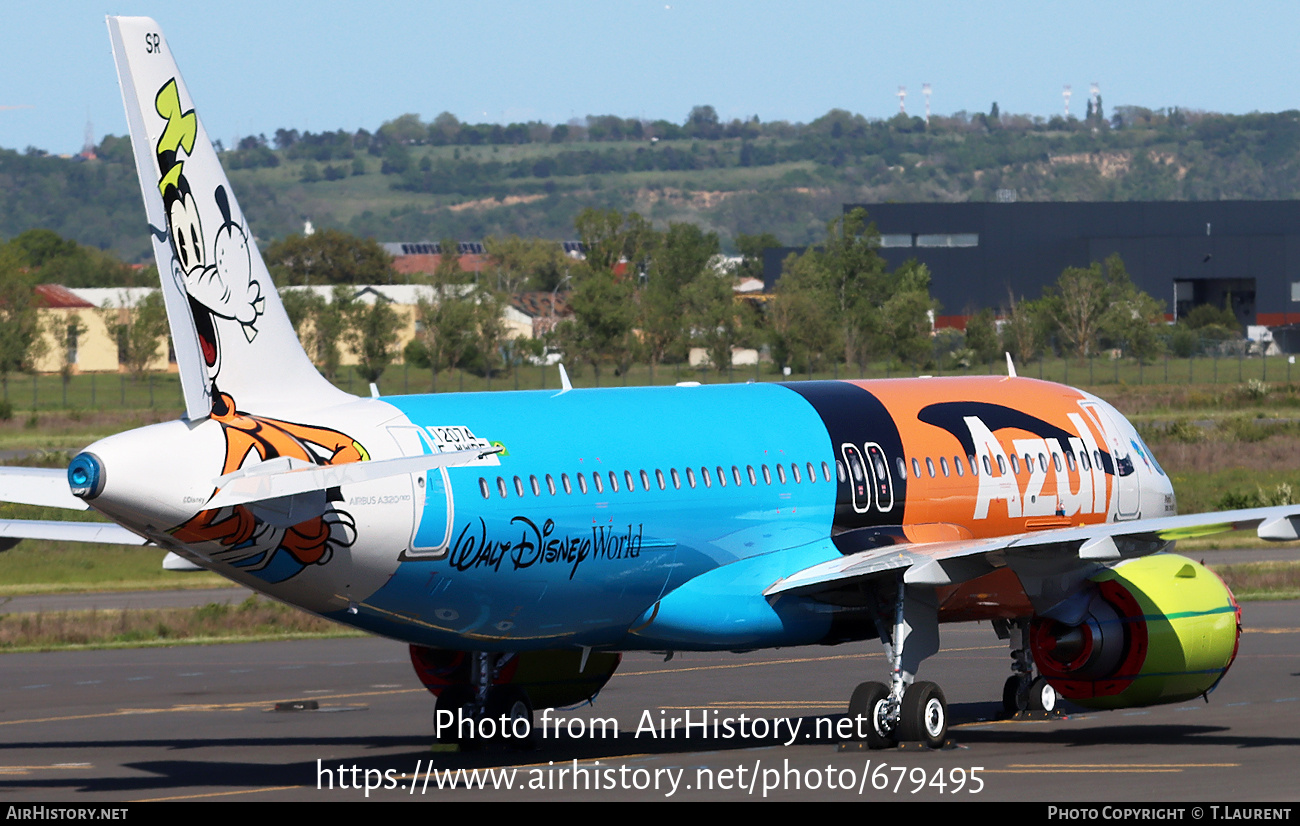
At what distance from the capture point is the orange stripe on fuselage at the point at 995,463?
2853 cm

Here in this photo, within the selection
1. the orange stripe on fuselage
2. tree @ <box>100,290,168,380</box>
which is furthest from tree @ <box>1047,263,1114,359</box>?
the orange stripe on fuselage

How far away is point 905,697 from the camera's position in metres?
25.8

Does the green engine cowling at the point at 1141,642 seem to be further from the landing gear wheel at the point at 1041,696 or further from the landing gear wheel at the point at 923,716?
the landing gear wheel at the point at 923,716

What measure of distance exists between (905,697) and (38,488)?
37.6ft

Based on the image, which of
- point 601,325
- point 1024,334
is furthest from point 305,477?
point 1024,334

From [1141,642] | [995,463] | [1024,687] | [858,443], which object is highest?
[858,443]

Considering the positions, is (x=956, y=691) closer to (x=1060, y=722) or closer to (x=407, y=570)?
(x=1060, y=722)

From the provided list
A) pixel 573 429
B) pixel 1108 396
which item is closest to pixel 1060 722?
pixel 573 429

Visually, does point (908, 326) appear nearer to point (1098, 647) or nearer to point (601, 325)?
point (601, 325)

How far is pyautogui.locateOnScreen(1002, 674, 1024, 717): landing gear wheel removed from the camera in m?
29.6

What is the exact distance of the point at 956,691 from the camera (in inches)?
1309

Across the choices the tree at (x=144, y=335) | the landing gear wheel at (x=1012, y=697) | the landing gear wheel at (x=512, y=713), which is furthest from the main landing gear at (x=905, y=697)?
the tree at (x=144, y=335)
